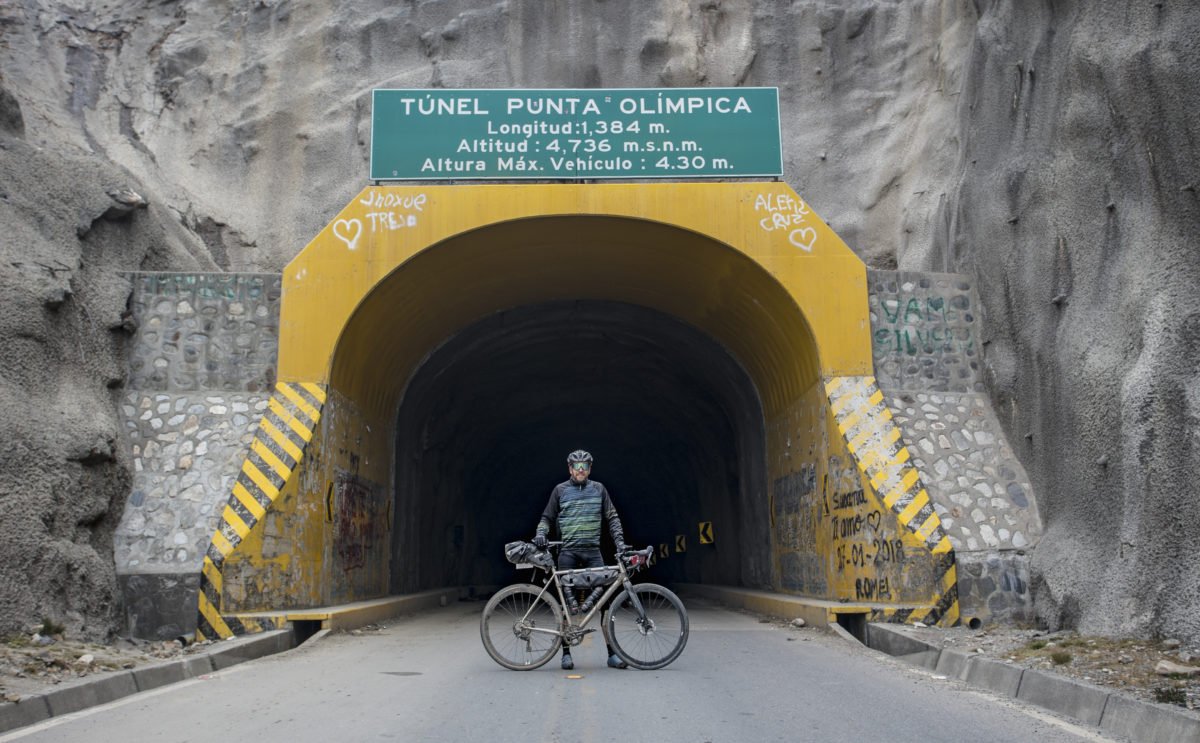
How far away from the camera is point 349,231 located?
13508mm

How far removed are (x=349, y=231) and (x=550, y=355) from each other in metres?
7.02

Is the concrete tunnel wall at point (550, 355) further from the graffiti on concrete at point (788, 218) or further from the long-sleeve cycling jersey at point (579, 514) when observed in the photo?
the long-sleeve cycling jersey at point (579, 514)

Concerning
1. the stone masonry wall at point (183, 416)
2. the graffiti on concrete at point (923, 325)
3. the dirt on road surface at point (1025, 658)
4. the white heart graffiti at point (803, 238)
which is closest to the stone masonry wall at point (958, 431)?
the graffiti on concrete at point (923, 325)

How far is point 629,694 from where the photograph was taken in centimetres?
704

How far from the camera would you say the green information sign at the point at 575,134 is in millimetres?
13688

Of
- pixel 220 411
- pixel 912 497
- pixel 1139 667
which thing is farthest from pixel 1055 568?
pixel 220 411

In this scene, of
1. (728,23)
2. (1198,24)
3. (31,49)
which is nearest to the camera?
(1198,24)

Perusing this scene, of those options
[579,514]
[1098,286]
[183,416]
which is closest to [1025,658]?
[579,514]

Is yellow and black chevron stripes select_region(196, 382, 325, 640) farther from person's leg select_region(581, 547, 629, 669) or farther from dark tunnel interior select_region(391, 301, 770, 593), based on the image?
dark tunnel interior select_region(391, 301, 770, 593)

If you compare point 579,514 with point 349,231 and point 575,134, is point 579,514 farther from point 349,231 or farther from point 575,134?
point 575,134

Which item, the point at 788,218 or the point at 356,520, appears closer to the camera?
the point at 788,218

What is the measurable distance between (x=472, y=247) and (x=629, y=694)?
8.16 meters

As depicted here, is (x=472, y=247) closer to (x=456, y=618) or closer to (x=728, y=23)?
(x=456, y=618)

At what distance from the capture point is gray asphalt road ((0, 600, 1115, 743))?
5.70 meters
